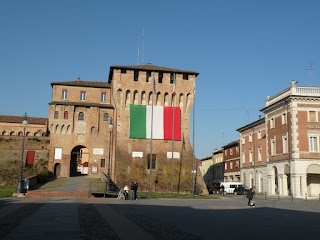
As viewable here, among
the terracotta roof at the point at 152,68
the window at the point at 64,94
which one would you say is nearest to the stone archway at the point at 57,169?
the window at the point at 64,94

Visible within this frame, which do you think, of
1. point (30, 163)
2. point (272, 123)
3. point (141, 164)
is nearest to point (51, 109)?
point (30, 163)

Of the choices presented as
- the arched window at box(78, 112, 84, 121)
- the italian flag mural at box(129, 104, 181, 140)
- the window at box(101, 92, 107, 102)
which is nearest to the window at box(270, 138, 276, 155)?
the italian flag mural at box(129, 104, 181, 140)

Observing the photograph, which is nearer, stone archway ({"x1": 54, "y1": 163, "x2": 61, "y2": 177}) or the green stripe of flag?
the green stripe of flag

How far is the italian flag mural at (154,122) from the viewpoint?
167 ft

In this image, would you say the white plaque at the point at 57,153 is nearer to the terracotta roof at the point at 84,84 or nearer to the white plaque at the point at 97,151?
the white plaque at the point at 97,151

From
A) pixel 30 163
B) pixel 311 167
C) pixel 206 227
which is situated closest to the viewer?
pixel 206 227

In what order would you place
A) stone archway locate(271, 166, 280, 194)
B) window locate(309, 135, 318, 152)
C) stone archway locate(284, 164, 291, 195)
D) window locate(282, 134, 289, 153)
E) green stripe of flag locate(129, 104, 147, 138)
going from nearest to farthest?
window locate(309, 135, 318, 152) < stone archway locate(284, 164, 291, 195) < window locate(282, 134, 289, 153) < stone archway locate(271, 166, 280, 194) < green stripe of flag locate(129, 104, 147, 138)

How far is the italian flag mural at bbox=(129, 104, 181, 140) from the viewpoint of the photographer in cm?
5103

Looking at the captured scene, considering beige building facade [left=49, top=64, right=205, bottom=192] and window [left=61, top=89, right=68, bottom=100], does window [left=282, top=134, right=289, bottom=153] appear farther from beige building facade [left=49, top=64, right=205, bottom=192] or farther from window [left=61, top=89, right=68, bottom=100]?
window [left=61, top=89, right=68, bottom=100]

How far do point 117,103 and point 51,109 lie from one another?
11807 mm

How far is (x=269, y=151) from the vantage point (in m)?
51.4

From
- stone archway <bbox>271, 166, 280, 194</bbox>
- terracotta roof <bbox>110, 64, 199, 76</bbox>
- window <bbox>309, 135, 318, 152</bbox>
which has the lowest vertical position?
stone archway <bbox>271, 166, 280, 194</bbox>

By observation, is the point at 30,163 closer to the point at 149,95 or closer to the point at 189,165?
the point at 149,95

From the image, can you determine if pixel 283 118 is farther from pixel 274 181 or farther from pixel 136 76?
pixel 136 76
